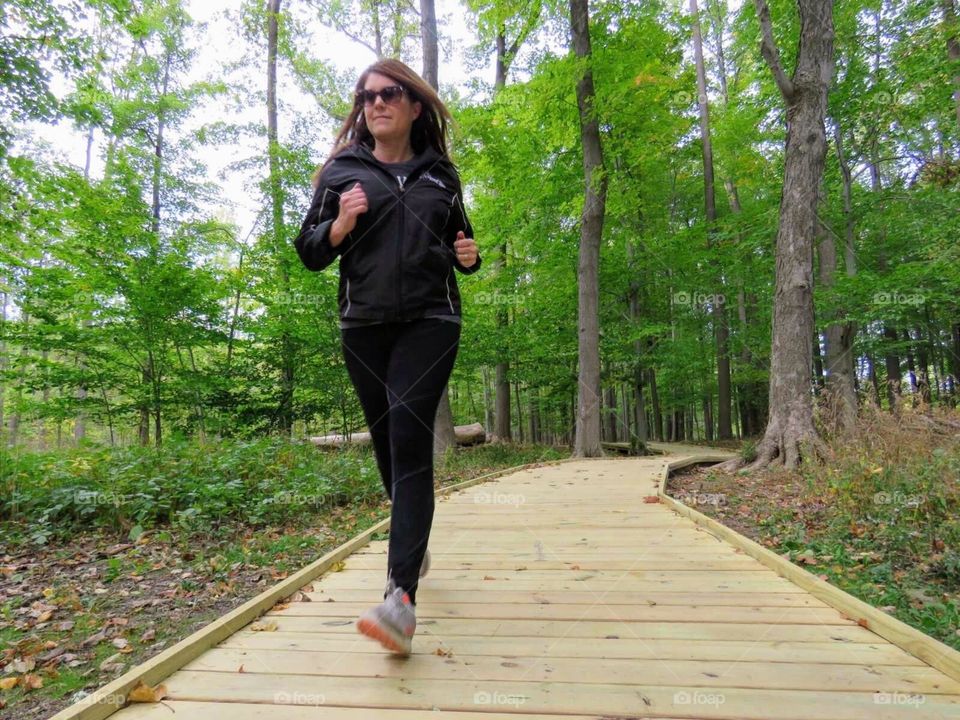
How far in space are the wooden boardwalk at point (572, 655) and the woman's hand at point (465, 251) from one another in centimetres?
139

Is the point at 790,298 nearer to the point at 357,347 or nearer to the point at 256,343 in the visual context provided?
the point at 357,347

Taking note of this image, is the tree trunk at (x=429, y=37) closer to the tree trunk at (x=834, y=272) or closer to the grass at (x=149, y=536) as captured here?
the grass at (x=149, y=536)

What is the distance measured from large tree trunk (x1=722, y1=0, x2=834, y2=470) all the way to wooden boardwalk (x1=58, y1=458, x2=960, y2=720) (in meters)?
4.25

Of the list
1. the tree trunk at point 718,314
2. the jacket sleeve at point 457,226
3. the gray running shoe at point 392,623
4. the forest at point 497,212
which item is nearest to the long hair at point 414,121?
the jacket sleeve at point 457,226

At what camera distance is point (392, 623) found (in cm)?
159

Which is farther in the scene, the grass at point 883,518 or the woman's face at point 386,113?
the grass at point 883,518

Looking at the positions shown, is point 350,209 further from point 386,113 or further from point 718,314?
point 718,314

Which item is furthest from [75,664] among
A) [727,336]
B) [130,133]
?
[727,336]

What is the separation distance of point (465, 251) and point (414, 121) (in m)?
0.61

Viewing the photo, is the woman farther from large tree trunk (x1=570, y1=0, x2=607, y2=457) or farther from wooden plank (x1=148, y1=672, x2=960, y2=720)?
large tree trunk (x1=570, y1=0, x2=607, y2=457)

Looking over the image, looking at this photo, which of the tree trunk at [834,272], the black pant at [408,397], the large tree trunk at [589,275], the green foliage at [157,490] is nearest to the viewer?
the black pant at [408,397]

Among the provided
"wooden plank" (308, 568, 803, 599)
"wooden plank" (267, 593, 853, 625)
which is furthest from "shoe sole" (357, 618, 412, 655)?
"wooden plank" (308, 568, 803, 599)

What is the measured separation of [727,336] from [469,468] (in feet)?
35.3

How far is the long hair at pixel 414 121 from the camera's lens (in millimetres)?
2053
